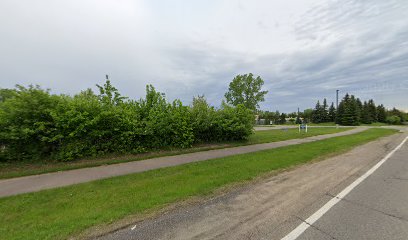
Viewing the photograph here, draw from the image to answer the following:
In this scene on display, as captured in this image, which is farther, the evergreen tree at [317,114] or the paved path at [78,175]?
the evergreen tree at [317,114]

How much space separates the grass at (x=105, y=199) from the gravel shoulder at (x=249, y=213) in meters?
0.51

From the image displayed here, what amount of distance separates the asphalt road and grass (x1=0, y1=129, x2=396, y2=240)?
2.38m

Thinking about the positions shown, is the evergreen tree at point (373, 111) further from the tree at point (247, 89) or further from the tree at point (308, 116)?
the tree at point (247, 89)

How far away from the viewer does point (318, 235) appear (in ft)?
9.91

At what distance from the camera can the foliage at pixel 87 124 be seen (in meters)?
7.77

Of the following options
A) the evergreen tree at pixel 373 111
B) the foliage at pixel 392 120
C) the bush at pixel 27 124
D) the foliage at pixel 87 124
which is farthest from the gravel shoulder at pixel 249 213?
the foliage at pixel 392 120

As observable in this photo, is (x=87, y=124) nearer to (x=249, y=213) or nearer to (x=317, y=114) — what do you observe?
(x=249, y=213)

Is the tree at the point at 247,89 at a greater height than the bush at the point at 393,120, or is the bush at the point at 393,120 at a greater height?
the tree at the point at 247,89

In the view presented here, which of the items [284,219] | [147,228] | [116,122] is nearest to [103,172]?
[116,122]

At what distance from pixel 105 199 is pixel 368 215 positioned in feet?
17.4

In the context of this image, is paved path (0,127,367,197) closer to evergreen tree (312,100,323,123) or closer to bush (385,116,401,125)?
evergreen tree (312,100,323,123)

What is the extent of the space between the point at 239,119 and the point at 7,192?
11.9 m

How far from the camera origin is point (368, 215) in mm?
3609

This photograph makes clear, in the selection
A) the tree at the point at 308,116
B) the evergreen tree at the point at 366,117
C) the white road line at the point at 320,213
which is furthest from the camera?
the tree at the point at 308,116
